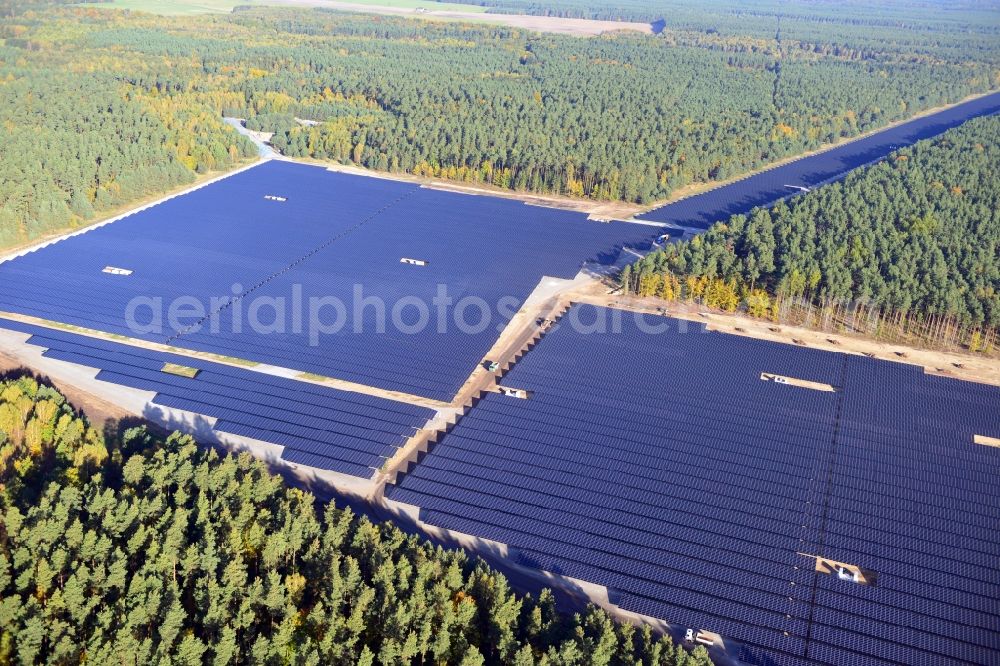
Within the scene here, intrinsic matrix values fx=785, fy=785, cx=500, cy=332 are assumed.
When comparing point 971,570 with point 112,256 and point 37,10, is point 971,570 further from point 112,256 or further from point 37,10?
point 37,10

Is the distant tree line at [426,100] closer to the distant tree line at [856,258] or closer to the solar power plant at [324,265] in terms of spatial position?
the solar power plant at [324,265]

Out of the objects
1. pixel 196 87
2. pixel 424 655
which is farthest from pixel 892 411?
pixel 196 87

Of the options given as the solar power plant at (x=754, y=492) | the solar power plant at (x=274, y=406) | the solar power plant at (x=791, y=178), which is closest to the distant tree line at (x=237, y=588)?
the solar power plant at (x=754, y=492)

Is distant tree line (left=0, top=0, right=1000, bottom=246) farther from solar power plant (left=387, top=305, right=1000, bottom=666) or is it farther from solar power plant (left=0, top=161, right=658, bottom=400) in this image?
solar power plant (left=387, top=305, right=1000, bottom=666)

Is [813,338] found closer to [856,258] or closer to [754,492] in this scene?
[856,258]
